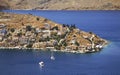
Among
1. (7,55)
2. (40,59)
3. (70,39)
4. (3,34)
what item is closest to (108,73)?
(40,59)

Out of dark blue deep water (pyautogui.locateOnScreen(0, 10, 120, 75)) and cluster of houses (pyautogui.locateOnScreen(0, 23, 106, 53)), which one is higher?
cluster of houses (pyautogui.locateOnScreen(0, 23, 106, 53))

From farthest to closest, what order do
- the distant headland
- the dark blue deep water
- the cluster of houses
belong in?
the cluster of houses
the distant headland
the dark blue deep water

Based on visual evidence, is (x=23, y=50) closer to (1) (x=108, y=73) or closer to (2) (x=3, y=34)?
(2) (x=3, y=34)

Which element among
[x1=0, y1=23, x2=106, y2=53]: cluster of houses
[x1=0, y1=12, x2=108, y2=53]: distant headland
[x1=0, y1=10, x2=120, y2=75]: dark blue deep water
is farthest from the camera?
[x1=0, y1=23, x2=106, y2=53]: cluster of houses

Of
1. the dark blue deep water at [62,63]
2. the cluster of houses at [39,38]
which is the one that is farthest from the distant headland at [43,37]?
the dark blue deep water at [62,63]

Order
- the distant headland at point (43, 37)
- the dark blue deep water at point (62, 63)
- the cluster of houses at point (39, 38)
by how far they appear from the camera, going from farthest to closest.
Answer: the cluster of houses at point (39, 38), the distant headland at point (43, 37), the dark blue deep water at point (62, 63)

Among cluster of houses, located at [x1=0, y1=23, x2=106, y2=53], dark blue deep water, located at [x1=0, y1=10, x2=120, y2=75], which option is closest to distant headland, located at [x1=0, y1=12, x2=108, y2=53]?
cluster of houses, located at [x1=0, y1=23, x2=106, y2=53]

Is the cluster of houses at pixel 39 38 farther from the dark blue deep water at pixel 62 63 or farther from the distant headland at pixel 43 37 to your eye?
the dark blue deep water at pixel 62 63

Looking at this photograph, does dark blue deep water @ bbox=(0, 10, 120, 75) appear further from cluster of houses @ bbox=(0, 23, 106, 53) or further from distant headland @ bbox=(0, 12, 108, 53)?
cluster of houses @ bbox=(0, 23, 106, 53)
